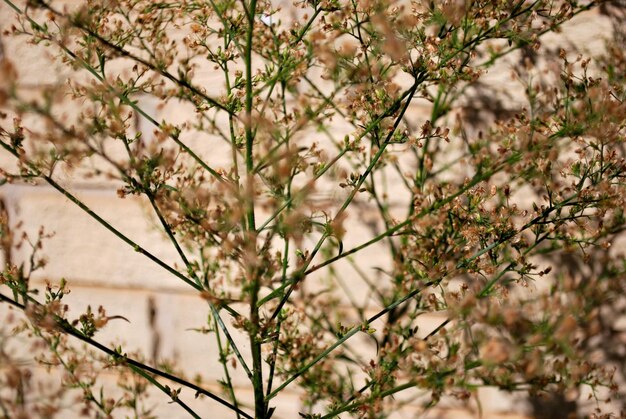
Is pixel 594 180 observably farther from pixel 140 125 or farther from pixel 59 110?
pixel 59 110

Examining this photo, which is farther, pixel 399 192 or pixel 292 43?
pixel 399 192

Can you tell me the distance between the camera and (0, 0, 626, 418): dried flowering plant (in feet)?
1.57

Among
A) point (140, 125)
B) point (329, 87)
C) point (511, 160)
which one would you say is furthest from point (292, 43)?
point (140, 125)

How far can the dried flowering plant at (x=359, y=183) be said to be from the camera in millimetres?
479

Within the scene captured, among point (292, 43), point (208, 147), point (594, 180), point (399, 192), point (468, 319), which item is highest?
point (208, 147)

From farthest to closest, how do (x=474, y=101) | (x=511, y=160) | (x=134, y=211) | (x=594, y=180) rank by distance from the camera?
(x=134, y=211) → (x=474, y=101) → (x=594, y=180) → (x=511, y=160)

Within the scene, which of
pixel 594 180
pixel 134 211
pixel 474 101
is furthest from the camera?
pixel 134 211

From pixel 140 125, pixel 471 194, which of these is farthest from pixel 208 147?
pixel 471 194

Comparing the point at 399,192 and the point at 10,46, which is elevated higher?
the point at 10,46

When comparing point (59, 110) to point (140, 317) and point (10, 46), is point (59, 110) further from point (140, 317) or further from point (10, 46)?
point (140, 317)

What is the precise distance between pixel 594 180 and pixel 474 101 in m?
0.35

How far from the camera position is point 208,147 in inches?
39.8

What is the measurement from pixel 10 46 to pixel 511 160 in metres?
0.90

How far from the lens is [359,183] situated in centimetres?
57
